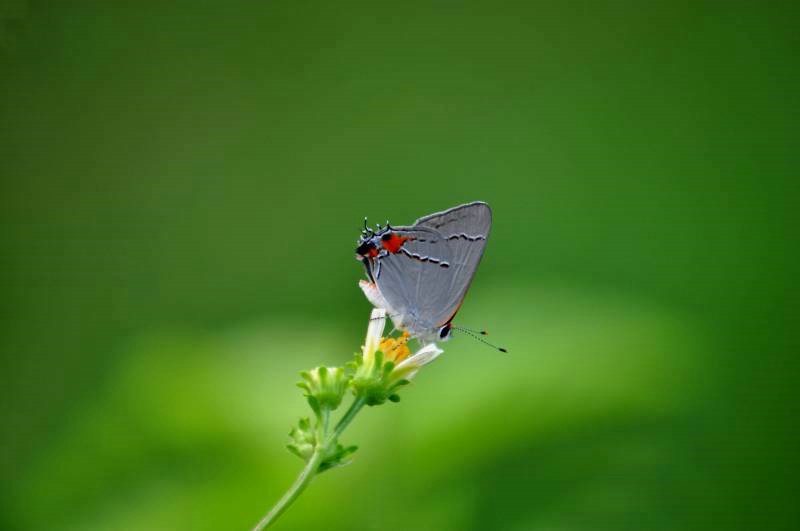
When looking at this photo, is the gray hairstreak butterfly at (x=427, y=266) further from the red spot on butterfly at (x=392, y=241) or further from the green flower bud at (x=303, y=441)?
the green flower bud at (x=303, y=441)

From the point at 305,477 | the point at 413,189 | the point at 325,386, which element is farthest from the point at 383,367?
the point at 413,189

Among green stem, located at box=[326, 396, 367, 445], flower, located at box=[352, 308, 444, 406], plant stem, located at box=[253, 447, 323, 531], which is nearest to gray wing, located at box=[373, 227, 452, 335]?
flower, located at box=[352, 308, 444, 406]

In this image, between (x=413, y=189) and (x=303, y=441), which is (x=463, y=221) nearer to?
(x=303, y=441)

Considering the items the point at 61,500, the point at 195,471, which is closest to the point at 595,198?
the point at 195,471

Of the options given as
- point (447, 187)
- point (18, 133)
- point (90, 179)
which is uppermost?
point (18, 133)

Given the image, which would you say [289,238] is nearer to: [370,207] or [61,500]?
[370,207]
